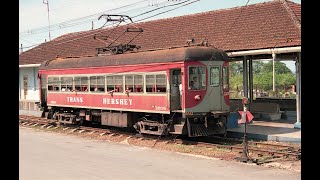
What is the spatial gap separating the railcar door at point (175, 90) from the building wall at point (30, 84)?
2076 centimetres

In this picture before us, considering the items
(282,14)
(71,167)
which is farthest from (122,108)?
(282,14)

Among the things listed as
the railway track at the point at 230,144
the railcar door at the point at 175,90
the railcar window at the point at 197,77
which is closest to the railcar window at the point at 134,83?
the railcar door at the point at 175,90

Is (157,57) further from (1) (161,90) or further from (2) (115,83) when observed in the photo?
(2) (115,83)

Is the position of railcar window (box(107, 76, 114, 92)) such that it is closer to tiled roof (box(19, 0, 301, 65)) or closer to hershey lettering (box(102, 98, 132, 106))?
hershey lettering (box(102, 98, 132, 106))

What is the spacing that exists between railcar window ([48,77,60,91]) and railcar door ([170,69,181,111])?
28.6ft

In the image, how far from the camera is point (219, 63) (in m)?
15.3

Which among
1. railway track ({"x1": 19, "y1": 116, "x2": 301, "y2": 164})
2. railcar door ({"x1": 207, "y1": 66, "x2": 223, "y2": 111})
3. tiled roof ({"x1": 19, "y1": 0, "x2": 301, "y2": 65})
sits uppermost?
tiled roof ({"x1": 19, "y1": 0, "x2": 301, "y2": 65})

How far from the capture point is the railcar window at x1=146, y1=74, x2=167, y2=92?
15212mm

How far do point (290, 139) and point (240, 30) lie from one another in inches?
312

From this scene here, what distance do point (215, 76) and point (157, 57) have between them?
2253 millimetres

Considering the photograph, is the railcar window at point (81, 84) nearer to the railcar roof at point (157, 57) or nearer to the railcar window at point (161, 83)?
the railcar roof at point (157, 57)

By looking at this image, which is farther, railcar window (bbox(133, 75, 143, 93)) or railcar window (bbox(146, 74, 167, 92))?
Result: railcar window (bbox(133, 75, 143, 93))

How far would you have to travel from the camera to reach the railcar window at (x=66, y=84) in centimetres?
2070

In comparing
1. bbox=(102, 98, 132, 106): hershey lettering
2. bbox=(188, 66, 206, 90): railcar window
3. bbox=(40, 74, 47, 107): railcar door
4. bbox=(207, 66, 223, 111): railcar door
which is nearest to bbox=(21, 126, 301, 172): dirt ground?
bbox=(102, 98, 132, 106): hershey lettering
